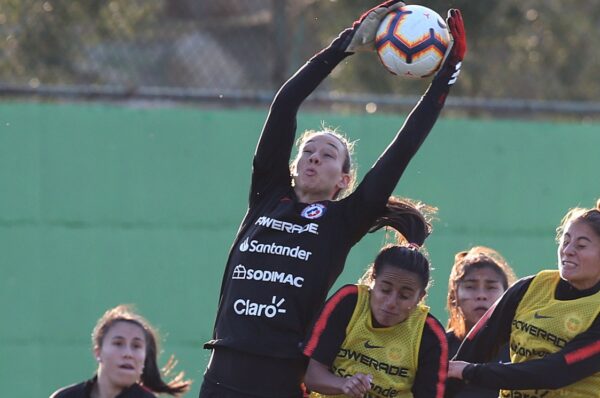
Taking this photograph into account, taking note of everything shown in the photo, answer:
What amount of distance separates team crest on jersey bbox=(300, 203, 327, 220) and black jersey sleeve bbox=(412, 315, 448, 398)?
0.61 meters

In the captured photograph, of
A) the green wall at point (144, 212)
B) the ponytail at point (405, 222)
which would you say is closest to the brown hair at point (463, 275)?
the ponytail at point (405, 222)

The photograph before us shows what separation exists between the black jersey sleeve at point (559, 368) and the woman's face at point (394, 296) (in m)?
0.38

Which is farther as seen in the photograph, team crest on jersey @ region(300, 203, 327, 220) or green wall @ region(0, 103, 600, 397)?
green wall @ region(0, 103, 600, 397)

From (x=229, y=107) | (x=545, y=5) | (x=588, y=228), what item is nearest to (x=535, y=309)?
(x=588, y=228)

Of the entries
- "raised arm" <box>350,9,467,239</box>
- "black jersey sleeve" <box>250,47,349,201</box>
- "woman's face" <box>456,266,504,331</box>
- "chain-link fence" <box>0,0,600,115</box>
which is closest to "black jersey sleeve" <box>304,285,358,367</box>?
"raised arm" <box>350,9,467,239</box>

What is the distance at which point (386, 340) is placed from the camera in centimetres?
450

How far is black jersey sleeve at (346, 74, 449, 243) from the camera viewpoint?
467 centimetres

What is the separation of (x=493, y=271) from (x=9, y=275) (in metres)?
3.08

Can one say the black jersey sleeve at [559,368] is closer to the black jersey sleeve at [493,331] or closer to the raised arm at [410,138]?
the black jersey sleeve at [493,331]

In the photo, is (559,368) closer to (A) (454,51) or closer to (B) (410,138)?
(B) (410,138)

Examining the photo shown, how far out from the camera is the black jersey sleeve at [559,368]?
4398 mm

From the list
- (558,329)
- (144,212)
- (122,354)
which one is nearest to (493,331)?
(558,329)

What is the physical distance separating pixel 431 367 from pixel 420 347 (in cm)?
8

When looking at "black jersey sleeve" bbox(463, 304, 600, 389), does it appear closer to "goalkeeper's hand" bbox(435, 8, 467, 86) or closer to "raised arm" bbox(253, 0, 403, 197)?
"goalkeeper's hand" bbox(435, 8, 467, 86)
